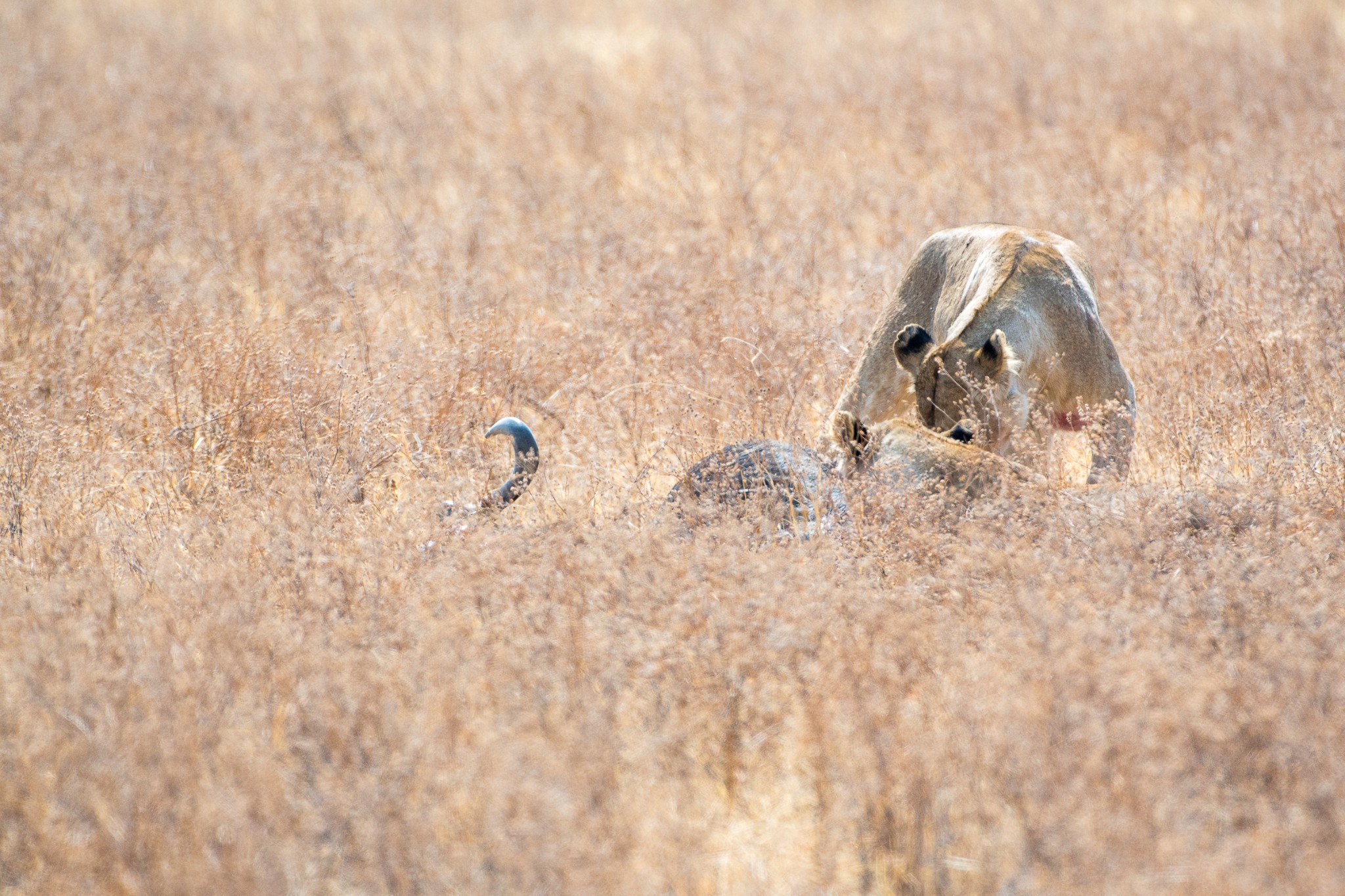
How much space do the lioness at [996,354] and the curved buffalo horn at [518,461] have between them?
1135 mm

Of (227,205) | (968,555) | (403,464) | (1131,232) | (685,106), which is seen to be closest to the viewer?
(968,555)

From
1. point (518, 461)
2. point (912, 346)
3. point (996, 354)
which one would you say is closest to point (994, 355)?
point (996, 354)

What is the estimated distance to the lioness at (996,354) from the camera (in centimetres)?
448

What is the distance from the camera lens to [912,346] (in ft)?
15.4

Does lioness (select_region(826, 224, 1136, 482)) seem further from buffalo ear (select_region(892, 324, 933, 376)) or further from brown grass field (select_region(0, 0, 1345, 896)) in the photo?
brown grass field (select_region(0, 0, 1345, 896))

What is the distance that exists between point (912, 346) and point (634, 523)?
1.24 m

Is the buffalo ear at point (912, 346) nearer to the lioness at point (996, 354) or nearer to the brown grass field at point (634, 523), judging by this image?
the lioness at point (996, 354)

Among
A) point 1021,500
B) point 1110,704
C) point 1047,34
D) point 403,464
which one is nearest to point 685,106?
point 1047,34

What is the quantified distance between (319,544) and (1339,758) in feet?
9.90

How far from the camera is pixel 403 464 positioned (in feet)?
17.2

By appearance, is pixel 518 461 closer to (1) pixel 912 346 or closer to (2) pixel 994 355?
(1) pixel 912 346

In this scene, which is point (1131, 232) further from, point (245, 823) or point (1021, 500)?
point (245, 823)

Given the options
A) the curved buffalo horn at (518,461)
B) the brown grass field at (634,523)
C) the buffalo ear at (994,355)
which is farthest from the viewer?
the curved buffalo horn at (518,461)

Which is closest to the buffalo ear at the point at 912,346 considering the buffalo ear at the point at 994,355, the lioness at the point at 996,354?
the lioness at the point at 996,354
